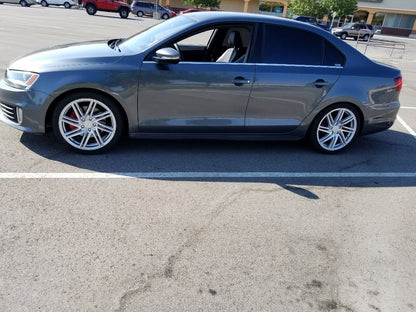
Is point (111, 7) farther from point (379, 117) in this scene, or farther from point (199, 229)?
point (199, 229)

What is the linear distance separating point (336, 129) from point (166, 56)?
250 centimetres

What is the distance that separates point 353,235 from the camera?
331 cm

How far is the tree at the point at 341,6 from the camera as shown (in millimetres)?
42625

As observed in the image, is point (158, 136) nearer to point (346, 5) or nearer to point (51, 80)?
point (51, 80)

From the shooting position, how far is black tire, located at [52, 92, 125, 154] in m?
4.06

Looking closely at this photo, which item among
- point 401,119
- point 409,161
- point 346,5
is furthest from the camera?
point 346,5

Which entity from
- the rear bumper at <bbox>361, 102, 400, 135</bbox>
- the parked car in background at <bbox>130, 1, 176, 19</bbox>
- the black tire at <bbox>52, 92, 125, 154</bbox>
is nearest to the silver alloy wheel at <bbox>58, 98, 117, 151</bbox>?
the black tire at <bbox>52, 92, 125, 154</bbox>

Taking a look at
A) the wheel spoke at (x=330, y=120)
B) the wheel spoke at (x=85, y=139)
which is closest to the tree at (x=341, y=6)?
the wheel spoke at (x=330, y=120)

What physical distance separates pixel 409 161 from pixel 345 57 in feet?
5.57

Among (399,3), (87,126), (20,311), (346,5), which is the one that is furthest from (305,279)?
(399,3)

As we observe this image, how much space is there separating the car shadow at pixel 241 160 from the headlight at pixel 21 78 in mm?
739

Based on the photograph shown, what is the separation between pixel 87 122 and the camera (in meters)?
4.17

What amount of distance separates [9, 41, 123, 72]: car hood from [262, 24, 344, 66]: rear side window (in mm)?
1769

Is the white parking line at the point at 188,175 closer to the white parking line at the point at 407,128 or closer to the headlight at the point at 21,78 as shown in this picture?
the headlight at the point at 21,78
